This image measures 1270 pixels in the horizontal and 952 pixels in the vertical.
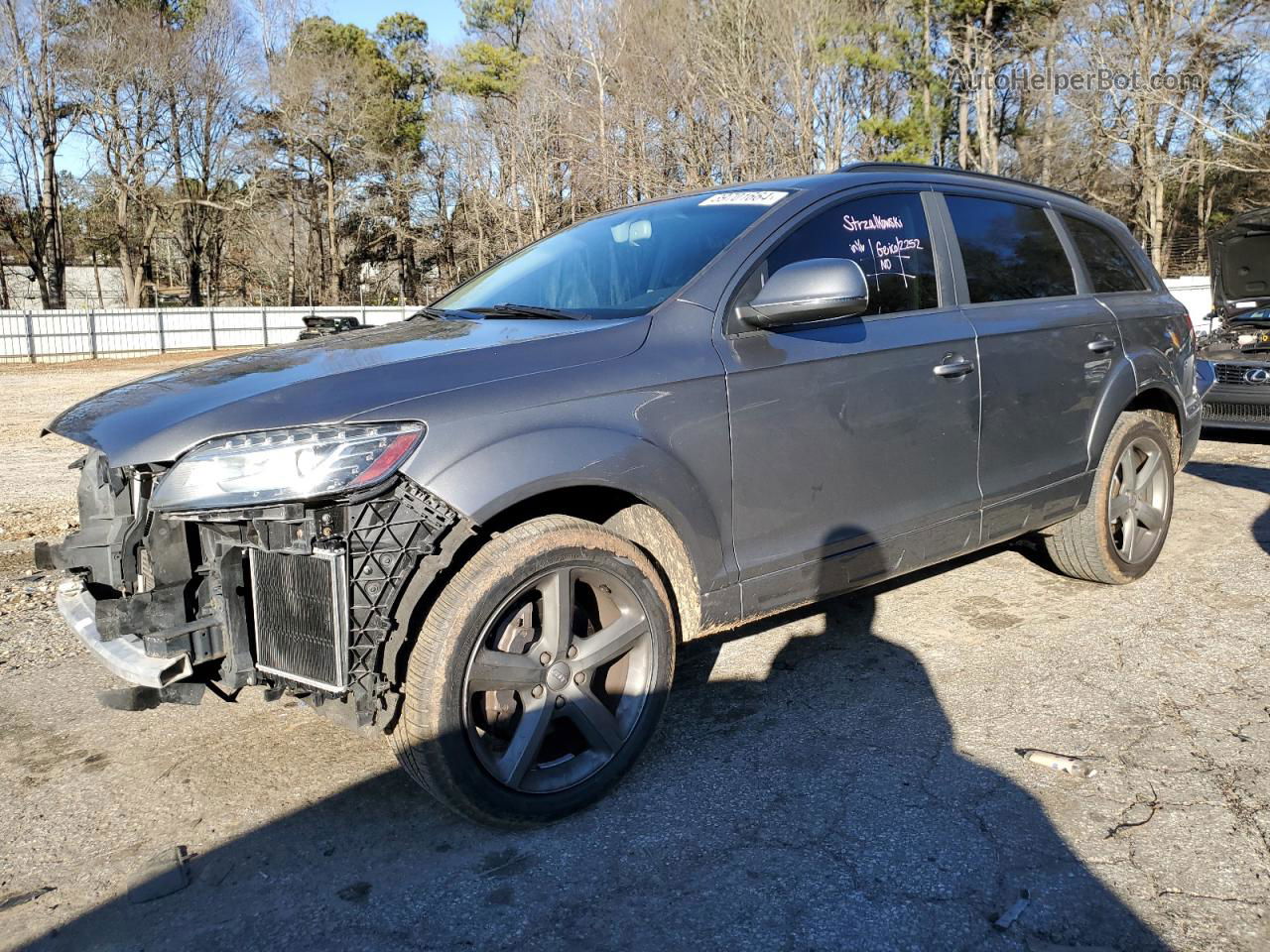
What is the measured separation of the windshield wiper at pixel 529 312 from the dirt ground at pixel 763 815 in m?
1.43

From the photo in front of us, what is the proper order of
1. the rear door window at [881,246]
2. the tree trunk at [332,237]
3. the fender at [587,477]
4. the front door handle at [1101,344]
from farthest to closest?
the tree trunk at [332,237] → the front door handle at [1101,344] → the rear door window at [881,246] → the fender at [587,477]

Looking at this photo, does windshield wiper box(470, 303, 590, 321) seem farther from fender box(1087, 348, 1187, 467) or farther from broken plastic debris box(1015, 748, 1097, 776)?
fender box(1087, 348, 1187, 467)

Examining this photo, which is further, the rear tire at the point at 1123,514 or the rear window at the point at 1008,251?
the rear tire at the point at 1123,514

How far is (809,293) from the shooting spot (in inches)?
117

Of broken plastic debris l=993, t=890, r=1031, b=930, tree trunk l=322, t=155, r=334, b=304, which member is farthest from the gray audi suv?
tree trunk l=322, t=155, r=334, b=304

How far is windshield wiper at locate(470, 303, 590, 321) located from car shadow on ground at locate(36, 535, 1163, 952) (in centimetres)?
143

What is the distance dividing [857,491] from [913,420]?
39cm

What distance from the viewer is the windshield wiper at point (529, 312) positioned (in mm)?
3160

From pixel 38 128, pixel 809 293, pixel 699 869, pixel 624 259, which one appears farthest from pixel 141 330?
pixel 699 869

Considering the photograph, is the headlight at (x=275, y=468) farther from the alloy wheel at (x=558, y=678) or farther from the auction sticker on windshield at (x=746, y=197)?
the auction sticker on windshield at (x=746, y=197)

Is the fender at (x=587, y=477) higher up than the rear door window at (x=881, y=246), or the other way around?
the rear door window at (x=881, y=246)

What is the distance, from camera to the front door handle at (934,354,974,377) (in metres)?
3.61

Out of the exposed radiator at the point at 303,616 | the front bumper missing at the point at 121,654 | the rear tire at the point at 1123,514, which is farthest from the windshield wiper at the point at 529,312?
the rear tire at the point at 1123,514

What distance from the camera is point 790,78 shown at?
26234 millimetres
